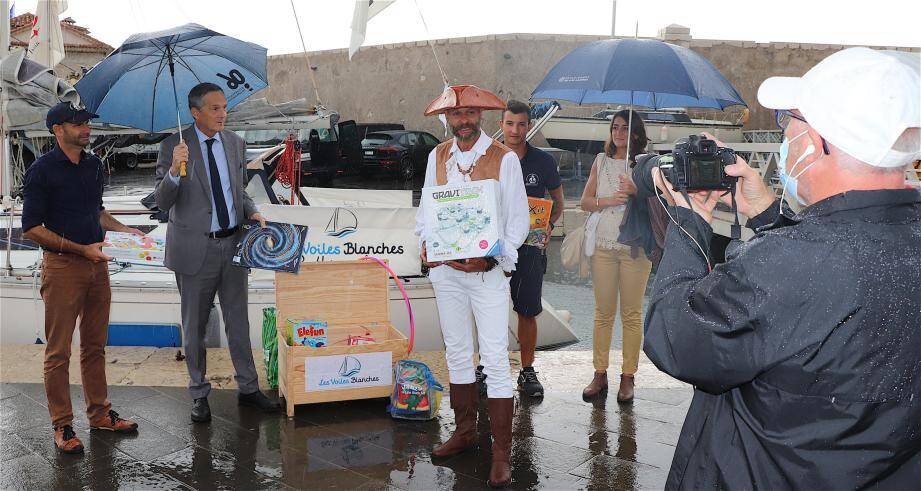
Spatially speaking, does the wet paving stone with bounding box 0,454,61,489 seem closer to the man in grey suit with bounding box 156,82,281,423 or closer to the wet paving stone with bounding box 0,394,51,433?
the wet paving stone with bounding box 0,394,51,433

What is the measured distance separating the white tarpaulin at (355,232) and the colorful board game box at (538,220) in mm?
1886

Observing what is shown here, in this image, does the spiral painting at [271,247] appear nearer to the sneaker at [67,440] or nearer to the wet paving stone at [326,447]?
the wet paving stone at [326,447]

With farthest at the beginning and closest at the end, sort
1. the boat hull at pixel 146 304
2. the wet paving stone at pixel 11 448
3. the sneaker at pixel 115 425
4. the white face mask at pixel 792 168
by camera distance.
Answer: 1. the boat hull at pixel 146 304
2. the sneaker at pixel 115 425
3. the wet paving stone at pixel 11 448
4. the white face mask at pixel 792 168

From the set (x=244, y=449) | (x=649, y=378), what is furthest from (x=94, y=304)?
(x=649, y=378)

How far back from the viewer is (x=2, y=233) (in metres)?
7.25

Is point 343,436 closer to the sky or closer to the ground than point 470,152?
closer to the ground

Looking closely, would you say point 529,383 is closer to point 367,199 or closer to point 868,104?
point 367,199

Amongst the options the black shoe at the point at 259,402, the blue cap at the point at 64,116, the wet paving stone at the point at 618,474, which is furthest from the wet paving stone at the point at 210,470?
the blue cap at the point at 64,116

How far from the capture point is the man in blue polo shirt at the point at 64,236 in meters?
3.95

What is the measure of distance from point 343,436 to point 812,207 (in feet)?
10.9

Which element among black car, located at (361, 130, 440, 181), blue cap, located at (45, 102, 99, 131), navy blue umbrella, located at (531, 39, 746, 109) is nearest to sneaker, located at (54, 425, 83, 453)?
blue cap, located at (45, 102, 99, 131)

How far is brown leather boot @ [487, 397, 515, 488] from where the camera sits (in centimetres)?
373

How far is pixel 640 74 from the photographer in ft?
14.8

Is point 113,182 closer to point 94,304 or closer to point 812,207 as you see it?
point 94,304
